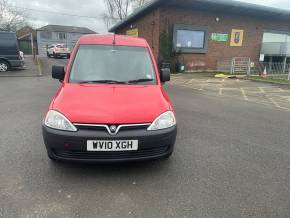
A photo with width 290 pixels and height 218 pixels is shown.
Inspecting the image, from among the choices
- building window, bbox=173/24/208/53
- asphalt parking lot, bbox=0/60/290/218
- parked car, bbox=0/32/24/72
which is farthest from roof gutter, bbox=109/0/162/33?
asphalt parking lot, bbox=0/60/290/218

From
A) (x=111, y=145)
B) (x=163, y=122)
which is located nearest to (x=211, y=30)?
(x=163, y=122)

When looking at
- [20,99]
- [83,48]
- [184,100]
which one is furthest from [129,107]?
[20,99]

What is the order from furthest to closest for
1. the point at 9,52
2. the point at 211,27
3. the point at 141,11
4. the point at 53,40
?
the point at 53,40
the point at 141,11
the point at 211,27
the point at 9,52

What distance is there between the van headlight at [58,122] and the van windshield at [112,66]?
2.94 feet

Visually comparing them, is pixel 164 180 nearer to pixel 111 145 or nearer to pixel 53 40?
pixel 111 145

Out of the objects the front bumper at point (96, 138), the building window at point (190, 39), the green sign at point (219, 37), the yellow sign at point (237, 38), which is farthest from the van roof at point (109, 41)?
the yellow sign at point (237, 38)

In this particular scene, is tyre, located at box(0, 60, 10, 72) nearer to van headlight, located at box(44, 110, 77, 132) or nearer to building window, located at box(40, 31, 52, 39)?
van headlight, located at box(44, 110, 77, 132)

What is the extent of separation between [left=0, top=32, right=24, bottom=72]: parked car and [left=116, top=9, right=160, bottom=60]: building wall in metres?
9.00

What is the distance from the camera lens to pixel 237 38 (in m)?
19.8

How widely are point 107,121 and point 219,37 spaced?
1809cm

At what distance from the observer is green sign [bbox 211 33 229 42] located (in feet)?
61.8

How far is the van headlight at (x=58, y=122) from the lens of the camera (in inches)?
117

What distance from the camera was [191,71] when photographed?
61.2 ft

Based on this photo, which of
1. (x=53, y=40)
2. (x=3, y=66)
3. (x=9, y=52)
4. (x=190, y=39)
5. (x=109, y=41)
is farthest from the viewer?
(x=53, y=40)
